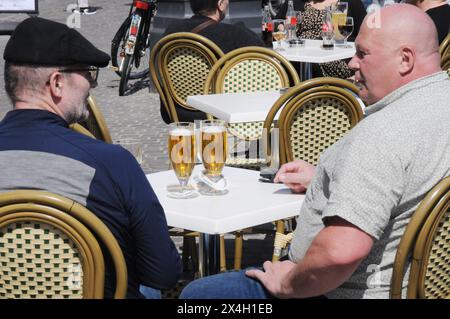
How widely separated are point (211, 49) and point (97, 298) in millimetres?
3841

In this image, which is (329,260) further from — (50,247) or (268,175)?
(268,175)

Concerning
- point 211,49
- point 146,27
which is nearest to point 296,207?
point 211,49

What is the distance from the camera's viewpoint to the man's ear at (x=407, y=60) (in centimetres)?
246

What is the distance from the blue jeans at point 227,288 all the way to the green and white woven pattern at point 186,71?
3.31m

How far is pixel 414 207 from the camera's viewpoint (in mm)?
2301

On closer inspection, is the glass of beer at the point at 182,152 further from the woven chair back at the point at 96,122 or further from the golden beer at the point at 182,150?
the woven chair back at the point at 96,122

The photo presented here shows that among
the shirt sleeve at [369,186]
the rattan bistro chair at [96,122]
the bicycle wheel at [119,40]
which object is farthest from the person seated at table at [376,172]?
the bicycle wheel at [119,40]

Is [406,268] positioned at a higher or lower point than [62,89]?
lower

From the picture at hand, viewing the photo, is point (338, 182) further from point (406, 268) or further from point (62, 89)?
point (62, 89)

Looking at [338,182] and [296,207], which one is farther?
[296,207]

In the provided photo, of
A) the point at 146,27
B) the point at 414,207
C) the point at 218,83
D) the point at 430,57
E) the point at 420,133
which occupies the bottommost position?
the point at 146,27

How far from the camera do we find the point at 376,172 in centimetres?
222

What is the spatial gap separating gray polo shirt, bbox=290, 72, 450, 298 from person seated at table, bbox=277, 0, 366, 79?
16.2ft

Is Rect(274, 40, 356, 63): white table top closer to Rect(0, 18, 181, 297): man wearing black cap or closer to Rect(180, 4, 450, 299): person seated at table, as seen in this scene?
Rect(180, 4, 450, 299): person seated at table
